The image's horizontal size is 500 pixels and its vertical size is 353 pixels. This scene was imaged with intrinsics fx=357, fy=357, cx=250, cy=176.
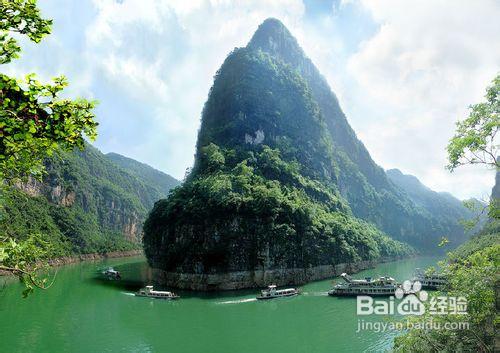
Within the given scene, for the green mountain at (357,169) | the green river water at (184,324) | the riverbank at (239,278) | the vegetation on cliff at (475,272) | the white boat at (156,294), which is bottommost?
the green river water at (184,324)

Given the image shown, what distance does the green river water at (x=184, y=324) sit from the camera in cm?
2900

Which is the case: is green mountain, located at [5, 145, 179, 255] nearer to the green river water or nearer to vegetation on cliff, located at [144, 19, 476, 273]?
vegetation on cliff, located at [144, 19, 476, 273]

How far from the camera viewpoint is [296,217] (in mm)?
65438

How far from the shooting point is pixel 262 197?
62.9 meters

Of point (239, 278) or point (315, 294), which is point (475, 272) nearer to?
point (315, 294)

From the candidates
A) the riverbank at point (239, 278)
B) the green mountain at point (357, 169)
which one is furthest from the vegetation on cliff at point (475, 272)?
the green mountain at point (357, 169)

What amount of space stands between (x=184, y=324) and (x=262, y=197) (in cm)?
3064

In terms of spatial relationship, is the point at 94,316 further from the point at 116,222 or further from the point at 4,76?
the point at 116,222

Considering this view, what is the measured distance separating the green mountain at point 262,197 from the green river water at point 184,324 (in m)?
7.93

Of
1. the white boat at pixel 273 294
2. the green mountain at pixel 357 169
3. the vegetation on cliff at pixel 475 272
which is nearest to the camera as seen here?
the vegetation on cliff at pixel 475 272

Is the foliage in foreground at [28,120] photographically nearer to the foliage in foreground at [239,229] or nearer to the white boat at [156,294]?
the white boat at [156,294]

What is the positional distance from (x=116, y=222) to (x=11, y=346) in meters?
154

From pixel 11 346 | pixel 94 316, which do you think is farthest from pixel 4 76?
pixel 94 316

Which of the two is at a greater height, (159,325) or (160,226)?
(160,226)
